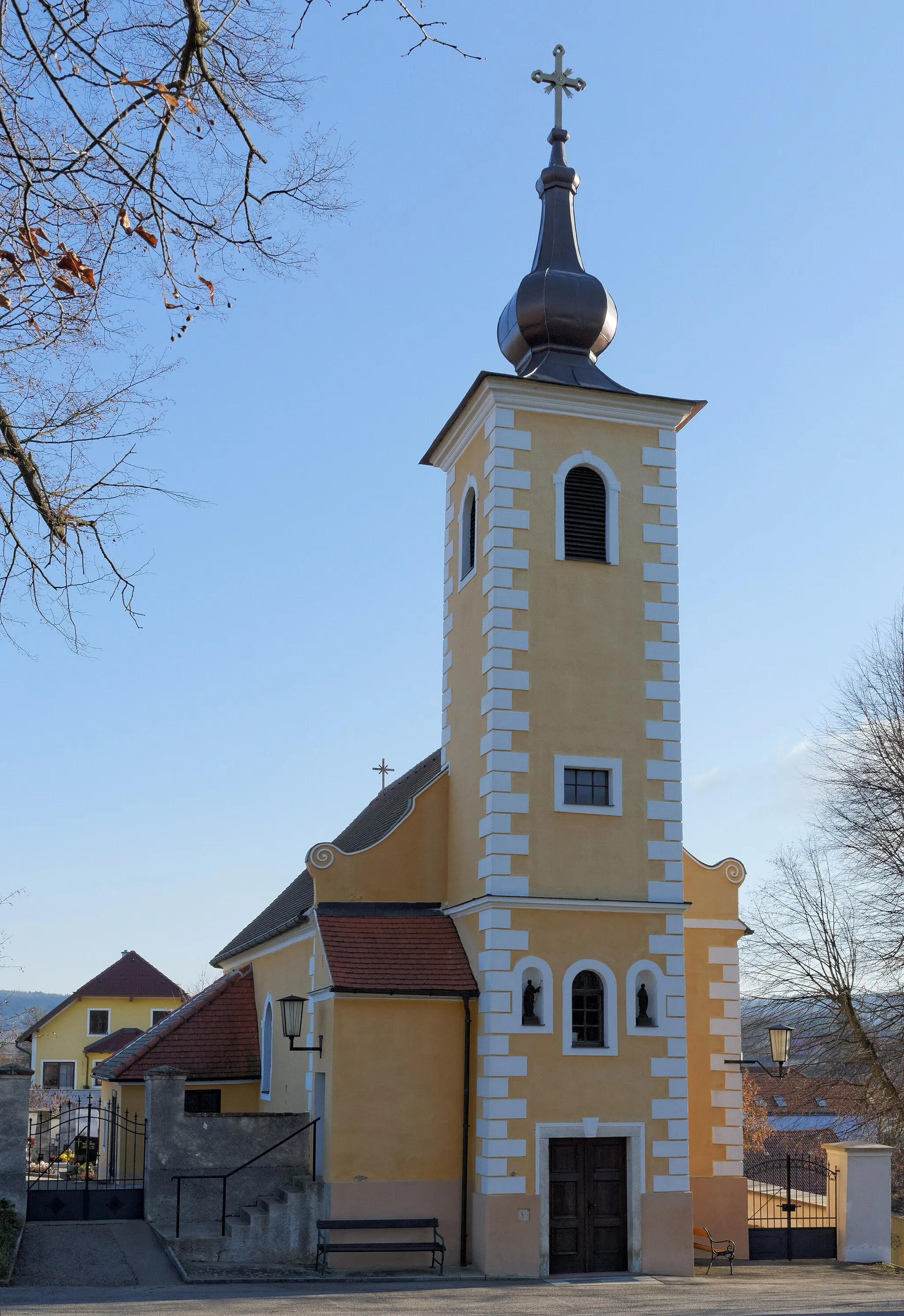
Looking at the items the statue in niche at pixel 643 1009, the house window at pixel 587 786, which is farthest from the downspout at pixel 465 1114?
the house window at pixel 587 786

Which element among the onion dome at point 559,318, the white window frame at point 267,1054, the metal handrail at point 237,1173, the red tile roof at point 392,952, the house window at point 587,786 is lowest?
the metal handrail at point 237,1173

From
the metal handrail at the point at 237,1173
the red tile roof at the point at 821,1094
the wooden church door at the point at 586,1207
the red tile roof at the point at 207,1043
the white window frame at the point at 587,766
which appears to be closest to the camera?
the wooden church door at the point at 586,1207

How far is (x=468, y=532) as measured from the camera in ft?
68.5

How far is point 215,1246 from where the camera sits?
1675 cm

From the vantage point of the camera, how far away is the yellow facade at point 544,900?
1702cm

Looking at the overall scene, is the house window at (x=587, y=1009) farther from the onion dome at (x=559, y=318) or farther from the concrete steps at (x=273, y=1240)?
the onion dome at (x=559, y=318)

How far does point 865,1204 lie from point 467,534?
453 inches

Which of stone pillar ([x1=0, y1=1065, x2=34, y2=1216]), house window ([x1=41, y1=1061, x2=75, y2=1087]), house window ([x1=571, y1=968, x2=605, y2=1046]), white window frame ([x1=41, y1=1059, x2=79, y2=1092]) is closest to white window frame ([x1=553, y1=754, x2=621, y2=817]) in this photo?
house window ([x1=571, y1=968, x2=605, y2=1046])

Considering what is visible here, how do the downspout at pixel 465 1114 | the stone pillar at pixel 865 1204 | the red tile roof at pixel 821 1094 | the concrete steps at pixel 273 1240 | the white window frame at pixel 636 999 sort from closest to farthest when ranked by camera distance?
the concrete steps at pixel 273 1240 → the downspout at pixel 465 1114 → the white window frame at pixel 636 999 → the stone pillar at pixel 865 1204 → the red tile roof at pixel 821 1094

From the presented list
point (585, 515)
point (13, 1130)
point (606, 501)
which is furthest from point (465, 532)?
point (13, 1130)

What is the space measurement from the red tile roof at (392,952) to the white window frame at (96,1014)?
40880 millimetres

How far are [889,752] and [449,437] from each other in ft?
38.9

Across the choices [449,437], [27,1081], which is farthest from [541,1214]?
[449,437]

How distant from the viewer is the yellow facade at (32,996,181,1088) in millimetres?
55844
